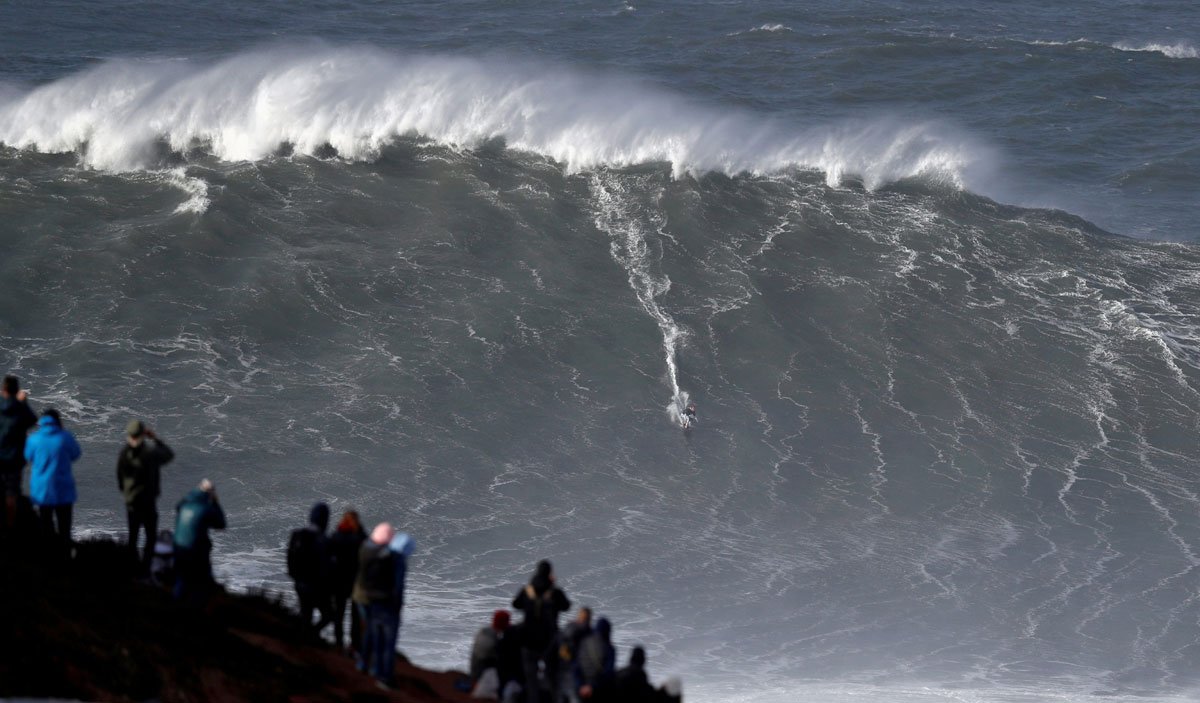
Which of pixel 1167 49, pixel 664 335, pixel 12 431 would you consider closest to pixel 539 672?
pixel 12 431

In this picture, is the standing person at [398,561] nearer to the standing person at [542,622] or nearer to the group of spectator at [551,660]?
the group of spectator at [551,660]

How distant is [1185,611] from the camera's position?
16938 mm

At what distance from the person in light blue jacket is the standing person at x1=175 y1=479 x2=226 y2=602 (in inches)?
37.9

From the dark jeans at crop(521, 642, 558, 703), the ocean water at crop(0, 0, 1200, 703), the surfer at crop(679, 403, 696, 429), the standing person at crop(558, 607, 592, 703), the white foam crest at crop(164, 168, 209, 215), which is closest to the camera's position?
the standing person at crop(558, 607, 592, 703)

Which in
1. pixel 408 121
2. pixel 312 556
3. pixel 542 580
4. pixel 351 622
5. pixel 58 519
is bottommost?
pixel 351 622

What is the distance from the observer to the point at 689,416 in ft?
68.4

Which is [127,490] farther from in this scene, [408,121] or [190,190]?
[408,121]

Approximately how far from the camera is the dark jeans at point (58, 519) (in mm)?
10516

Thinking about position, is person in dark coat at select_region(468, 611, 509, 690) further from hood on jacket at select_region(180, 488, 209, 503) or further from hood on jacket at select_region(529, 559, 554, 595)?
hood on jacket at select_region(180, 488, 209, 503)

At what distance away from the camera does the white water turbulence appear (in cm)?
2197

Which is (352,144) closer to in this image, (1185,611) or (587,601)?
(587,601)

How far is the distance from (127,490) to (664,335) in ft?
44.6

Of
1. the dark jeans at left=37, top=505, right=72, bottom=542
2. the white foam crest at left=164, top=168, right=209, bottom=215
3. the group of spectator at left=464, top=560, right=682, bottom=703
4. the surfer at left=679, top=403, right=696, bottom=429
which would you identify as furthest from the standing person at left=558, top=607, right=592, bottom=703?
the white foam crest at left=164, top=168, right=209, bottom=215

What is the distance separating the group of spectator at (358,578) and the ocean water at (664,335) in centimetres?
379
